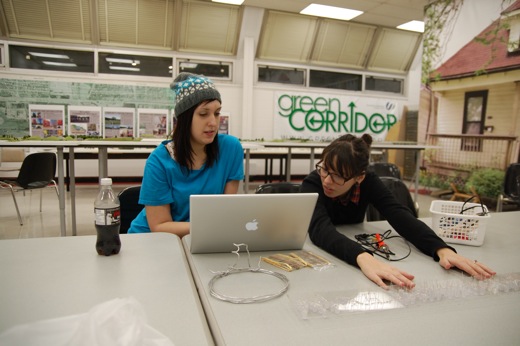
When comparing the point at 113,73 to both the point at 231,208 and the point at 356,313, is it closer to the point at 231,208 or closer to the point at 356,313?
the point at 231,208

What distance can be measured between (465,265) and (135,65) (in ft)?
20.3

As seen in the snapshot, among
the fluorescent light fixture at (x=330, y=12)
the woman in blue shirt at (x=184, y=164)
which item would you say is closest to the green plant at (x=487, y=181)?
the fluorescent light fixture at (x=330, y=12)

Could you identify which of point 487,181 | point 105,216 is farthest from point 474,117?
point 105,216

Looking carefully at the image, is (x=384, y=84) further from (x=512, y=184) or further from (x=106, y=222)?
(x=106, y=222)

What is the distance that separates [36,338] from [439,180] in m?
5.44

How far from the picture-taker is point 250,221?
100 centimetres

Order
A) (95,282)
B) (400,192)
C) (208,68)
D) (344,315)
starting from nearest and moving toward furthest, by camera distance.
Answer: (344,315) → (95,282) → (400,192) → (208,68)

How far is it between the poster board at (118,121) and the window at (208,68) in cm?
122

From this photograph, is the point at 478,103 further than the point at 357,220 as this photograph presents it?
Yes

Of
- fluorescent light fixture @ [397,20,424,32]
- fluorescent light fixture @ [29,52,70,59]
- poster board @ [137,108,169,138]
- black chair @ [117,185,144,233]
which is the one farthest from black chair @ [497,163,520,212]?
fluorescent light fixture @ [29,52,70,59]

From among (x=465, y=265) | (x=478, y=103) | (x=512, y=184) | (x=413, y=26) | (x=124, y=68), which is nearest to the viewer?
(x=465, y=265)

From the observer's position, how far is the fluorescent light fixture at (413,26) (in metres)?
6.50

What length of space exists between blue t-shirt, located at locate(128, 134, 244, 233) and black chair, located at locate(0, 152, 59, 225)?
98.6 inches

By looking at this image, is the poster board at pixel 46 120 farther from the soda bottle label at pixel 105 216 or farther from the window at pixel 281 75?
the soda bottle label at pixel 105 216
